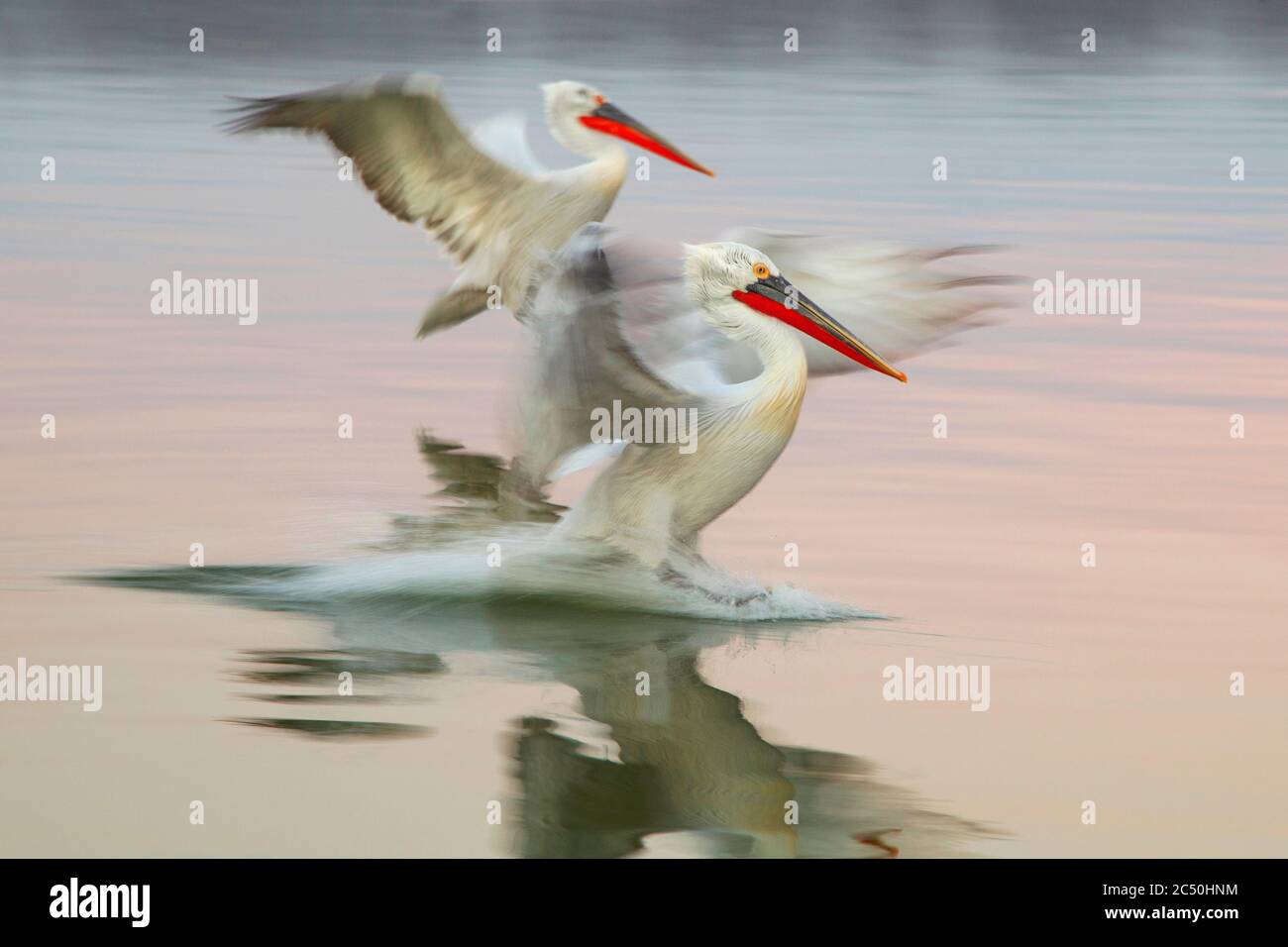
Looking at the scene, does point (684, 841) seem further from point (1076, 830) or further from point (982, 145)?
point (982, 145)

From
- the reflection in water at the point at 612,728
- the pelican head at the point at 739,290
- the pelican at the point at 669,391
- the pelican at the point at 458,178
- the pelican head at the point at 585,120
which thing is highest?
the pelican head at the point at 585,120

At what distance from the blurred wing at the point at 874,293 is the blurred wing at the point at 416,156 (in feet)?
6.40

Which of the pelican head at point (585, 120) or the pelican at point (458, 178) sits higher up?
the pelican head at point (585, 120)

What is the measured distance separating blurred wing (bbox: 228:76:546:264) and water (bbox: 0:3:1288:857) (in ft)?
2.31

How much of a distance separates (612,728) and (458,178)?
3993 millimetres

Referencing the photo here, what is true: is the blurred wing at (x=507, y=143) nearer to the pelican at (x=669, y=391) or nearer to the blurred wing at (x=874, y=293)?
the blurred wing at (x=874, y=293)

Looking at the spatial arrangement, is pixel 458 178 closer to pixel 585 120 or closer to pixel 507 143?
pixel 507 143

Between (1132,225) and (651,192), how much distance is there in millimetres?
2824

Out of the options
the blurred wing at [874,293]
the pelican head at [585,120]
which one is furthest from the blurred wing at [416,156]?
the blurred wing at [874,293]

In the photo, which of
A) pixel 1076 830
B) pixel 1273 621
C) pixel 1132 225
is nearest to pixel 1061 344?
pixel 1132 225

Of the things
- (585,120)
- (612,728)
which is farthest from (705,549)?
(585,120)

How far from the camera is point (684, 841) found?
4.90 metres

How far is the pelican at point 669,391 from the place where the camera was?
635 cm

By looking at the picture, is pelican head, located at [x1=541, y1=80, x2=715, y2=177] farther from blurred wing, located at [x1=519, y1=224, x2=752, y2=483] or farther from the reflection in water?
the reflection in water
